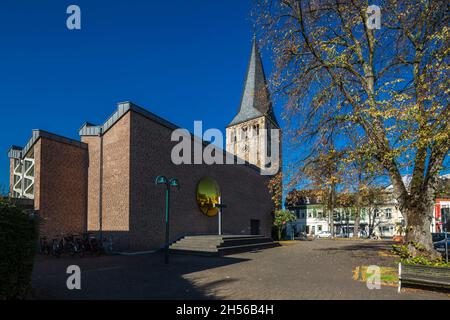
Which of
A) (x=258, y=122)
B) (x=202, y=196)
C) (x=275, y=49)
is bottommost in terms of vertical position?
(x=202, y=196)

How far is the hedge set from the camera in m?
5.63

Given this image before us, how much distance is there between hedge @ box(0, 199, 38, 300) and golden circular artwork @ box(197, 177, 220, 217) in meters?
18.2

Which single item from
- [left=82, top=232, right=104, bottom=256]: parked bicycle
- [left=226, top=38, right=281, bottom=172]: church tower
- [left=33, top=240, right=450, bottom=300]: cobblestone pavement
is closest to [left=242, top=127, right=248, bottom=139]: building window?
[left=226, top=38, right=281, bottom=172]: church tower

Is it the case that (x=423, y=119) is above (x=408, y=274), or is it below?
above

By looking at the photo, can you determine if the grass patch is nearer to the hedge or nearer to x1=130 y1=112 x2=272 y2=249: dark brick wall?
x1=130 y1=112 x2=272 y2=249: dark brick wall

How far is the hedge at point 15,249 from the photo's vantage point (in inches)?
222

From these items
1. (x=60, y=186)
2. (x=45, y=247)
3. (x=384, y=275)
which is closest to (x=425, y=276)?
(x=384, y=275)

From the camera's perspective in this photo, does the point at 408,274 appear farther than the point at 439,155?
No

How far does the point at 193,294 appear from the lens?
24.9ft

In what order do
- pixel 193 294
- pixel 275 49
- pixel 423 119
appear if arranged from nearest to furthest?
1. pixel 193 294
2. pixel 423 119
3. pixel 275 49
